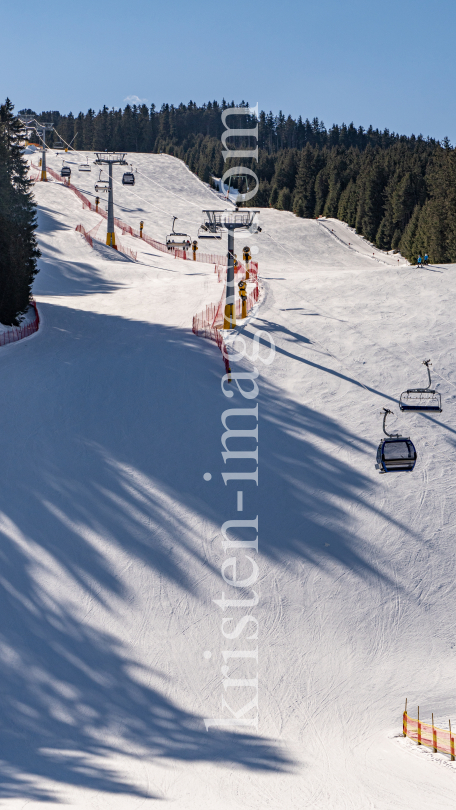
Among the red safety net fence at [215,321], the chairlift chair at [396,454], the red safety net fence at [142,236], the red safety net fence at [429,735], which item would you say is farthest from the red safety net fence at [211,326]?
the red safety net fence at [142,236]

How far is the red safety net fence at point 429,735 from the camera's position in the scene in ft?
37.1

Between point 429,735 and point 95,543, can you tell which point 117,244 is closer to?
point 95,543

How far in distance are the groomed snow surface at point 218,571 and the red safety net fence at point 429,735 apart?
0.20 m

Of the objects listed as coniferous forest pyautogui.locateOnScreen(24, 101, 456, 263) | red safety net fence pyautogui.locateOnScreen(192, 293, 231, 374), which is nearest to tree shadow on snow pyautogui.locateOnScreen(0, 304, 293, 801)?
red safety net fence pyautogui.locateOnScreen(192, 293, 231, 374)

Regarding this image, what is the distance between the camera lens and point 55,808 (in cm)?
957

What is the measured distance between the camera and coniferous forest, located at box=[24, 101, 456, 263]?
50531 millimetres

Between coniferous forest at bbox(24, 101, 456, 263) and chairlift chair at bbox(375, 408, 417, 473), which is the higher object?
coniferous forest at bbox(24, 101, 456, 263)

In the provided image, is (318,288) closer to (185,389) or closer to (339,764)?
(185,389)

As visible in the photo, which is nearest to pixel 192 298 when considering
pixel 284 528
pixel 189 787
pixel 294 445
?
pixel 294 445

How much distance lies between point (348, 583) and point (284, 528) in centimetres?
192

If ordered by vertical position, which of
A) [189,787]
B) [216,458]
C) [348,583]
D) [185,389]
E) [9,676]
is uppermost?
[185,389]

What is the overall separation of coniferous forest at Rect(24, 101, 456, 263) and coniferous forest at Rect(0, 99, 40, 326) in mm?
9593

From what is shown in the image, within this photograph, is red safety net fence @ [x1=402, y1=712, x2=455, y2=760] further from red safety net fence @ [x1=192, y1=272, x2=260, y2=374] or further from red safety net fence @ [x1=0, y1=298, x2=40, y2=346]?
red safety net fence @ [x1=0, y1=298, x2=40, y2=346]

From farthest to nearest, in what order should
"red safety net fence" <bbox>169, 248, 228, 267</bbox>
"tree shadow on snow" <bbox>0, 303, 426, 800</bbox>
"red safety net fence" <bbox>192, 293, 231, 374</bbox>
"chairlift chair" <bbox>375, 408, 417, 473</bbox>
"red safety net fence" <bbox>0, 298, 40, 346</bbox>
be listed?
"red safety net fence" <bbox>169, 248, 228, 267</bbox>
"red safety net fence" <bbox>0, 298, 40, 346</bbox>
"red safety net fence" <bbox>192, 293, 231, 374</bbox>
"chairlift chair" <bbox>375, 408, 417, 473</bbox>
"tree shadow on snow" <bbox>0, 303, 426, 800</bbox>
